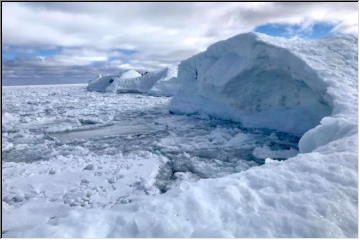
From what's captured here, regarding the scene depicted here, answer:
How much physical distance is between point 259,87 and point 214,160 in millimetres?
4636

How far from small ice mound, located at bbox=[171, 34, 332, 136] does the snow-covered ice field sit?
68 cm

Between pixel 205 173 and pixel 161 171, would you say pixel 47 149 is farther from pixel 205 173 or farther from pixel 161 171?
pixel 205 173

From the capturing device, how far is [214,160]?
615 centimetres

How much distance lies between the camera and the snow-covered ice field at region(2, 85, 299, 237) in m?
4.16

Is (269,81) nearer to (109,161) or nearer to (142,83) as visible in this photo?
(109,161)

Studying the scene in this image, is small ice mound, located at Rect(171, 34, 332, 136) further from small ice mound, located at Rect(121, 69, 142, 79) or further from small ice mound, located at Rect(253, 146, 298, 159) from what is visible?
small ice mound, located at Rect(121, 69, 142, 79)

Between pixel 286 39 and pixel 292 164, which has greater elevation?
pixel 286 39

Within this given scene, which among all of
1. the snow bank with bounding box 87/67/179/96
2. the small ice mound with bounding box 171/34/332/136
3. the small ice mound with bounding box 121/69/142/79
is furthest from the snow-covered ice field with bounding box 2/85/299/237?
the small ice mound with bounding box 121/69/142/79

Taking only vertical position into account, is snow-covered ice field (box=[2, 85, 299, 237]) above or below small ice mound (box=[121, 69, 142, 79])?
below

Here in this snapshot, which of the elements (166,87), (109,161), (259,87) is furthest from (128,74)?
(109,161)

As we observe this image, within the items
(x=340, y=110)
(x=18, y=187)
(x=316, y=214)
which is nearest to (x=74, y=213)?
(x=316, y=214)

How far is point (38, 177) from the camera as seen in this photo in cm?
521

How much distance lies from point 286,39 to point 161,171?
6080mm

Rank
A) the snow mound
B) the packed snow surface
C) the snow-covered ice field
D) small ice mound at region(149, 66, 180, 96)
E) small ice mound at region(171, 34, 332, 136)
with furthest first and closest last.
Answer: small ice mound at region(149, 66, 180, 96) < small ice mound at region(171, 34, 332, 136) < the snow mound < the snow-covered ice field < the packed snow surface
